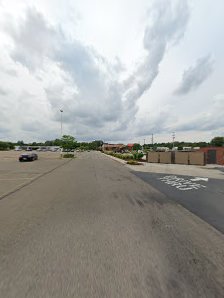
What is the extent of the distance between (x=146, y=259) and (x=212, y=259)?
1158 millimetres

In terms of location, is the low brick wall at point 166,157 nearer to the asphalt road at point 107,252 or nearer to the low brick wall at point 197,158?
the low brick wall at point 197,158

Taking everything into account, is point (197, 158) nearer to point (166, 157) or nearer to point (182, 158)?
point (182, 158)

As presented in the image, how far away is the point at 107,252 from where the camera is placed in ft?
11.3

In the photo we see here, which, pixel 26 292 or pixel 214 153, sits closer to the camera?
pixel 26 292

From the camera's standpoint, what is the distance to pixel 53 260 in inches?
124

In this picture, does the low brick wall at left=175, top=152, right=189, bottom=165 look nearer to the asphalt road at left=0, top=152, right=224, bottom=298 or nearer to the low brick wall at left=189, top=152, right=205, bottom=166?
the low brick wall at left=189, top=152, right=205, bottom=166

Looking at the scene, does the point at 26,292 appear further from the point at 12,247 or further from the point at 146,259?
the point at 146,259

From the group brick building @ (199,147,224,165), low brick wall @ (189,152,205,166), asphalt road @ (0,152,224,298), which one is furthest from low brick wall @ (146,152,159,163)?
asphalt road @ (0,152,224,298)

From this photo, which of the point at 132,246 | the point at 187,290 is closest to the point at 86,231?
the point at 132,246

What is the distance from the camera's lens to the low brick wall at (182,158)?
86.3 feet

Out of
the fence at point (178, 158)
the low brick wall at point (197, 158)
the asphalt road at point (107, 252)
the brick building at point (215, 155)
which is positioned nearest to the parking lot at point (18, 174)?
the asphalt road at point (107, 252)

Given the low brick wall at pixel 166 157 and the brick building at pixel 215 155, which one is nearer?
the brick building at pixel 215 155

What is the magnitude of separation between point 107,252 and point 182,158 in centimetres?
2530

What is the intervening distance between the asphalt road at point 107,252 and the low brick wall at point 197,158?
21113 millimetres
